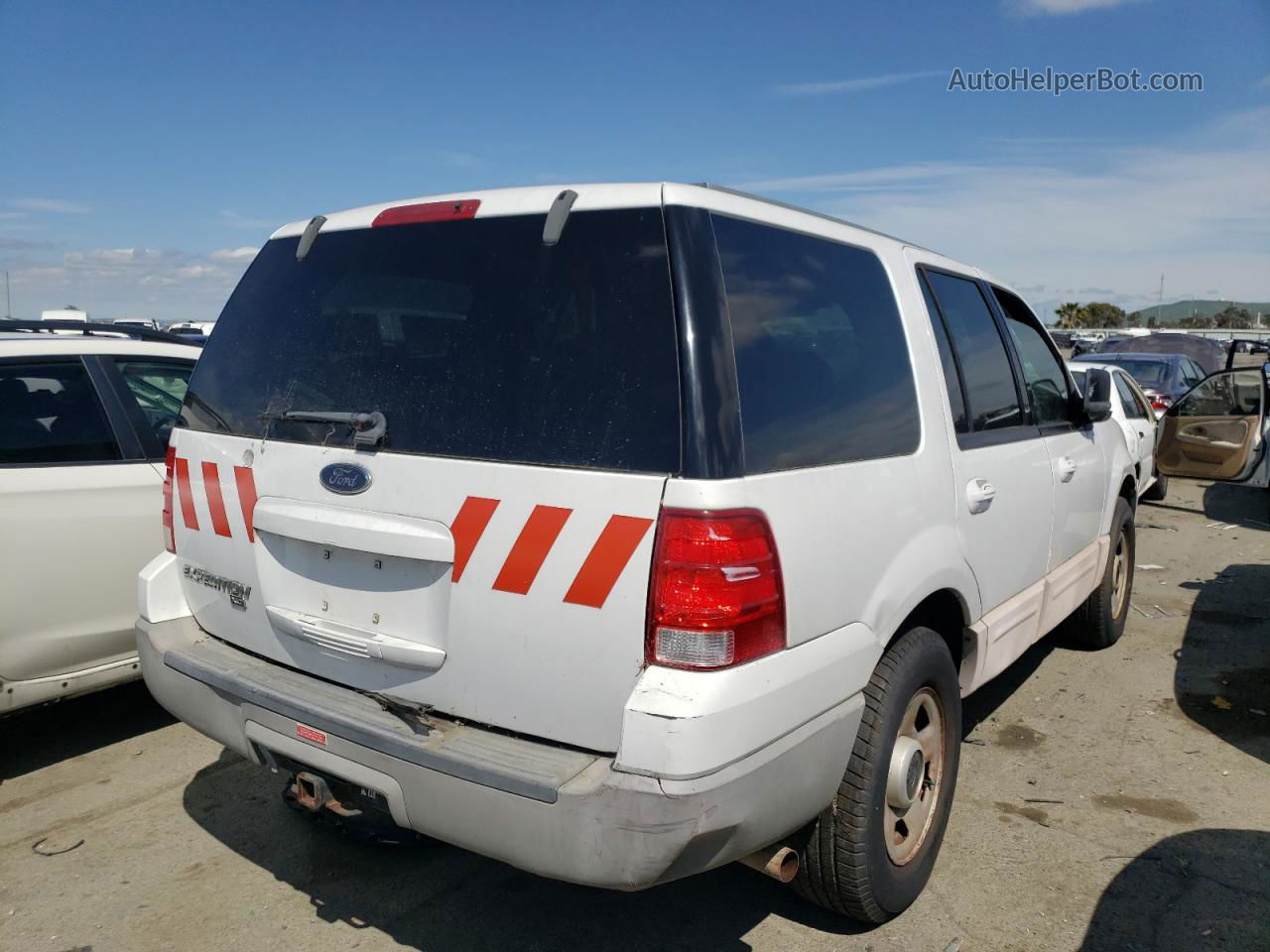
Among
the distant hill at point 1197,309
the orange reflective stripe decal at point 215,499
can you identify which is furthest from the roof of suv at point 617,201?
the distant hill at point 1197,309

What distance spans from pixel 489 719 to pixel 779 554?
2.62 feet

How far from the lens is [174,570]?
3.11 metres

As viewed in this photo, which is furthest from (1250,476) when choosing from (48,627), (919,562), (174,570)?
(48,627)

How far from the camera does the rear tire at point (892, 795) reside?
103 inches

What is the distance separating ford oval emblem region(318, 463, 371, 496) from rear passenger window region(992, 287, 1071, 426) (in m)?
2.82

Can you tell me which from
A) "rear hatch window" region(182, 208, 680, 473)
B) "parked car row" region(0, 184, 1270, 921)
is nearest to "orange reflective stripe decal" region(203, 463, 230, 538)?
"parked car row" region(0, 184, 1270, 921)

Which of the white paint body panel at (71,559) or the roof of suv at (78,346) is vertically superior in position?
the roof of suv at (78,346)

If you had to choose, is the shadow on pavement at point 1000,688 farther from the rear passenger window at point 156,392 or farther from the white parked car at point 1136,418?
the rear passenger window at point 156,392

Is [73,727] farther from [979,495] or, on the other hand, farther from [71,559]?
[979,495]

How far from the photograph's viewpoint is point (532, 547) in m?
2.25

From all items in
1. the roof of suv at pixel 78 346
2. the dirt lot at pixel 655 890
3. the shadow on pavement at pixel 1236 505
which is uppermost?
the roof of suv at pixel 78 346

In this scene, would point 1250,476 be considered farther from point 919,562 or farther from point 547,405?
point 547,405

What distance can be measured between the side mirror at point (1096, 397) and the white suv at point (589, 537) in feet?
4.97

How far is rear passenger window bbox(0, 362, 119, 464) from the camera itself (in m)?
4.00
